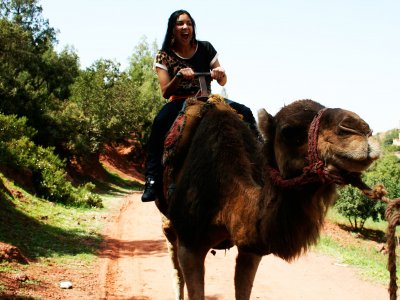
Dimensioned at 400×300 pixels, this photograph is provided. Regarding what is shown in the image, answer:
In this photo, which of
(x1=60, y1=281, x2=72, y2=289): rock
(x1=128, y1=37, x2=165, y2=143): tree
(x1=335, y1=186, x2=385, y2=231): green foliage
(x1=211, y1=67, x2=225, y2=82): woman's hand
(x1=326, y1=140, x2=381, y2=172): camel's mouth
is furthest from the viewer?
(x1=128, y1=37, x2=165, y2=143): tree

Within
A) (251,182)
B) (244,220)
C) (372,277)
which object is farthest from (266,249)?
(372,277)

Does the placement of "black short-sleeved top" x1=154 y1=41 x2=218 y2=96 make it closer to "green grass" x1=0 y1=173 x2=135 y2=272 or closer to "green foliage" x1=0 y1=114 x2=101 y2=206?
"green grass" x1=0 y1=173 x2=135 y2=272

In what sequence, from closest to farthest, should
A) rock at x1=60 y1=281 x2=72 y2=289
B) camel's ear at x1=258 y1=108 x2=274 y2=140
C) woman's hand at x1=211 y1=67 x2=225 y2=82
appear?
camel's ear at x1=258 y1=108 x2=274 y2=140
woman's hand at x1=211 y1=67 x2=225 y2=82
rock at x1=60 y1=281 x2=72 y2=289

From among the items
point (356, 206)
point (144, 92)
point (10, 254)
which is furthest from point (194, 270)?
point (144, 92)

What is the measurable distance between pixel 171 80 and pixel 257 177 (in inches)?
60.6

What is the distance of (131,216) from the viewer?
17016 millimetres

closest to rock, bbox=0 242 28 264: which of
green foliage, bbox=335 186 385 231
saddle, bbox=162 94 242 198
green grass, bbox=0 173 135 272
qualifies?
green grass, bbox=0 173 135 272

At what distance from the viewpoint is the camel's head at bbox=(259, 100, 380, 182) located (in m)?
2.17

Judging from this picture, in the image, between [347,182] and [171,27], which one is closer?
[347,182]

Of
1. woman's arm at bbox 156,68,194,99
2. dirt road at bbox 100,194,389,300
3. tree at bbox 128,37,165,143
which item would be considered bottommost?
dirt road at bbox 100,194,389,300

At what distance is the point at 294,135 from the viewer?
8.66 feet

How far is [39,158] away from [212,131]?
15884 mm

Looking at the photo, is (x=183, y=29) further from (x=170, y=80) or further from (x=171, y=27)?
(x=170, y=80)

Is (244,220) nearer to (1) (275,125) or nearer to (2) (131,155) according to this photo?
(1) (275,125)
